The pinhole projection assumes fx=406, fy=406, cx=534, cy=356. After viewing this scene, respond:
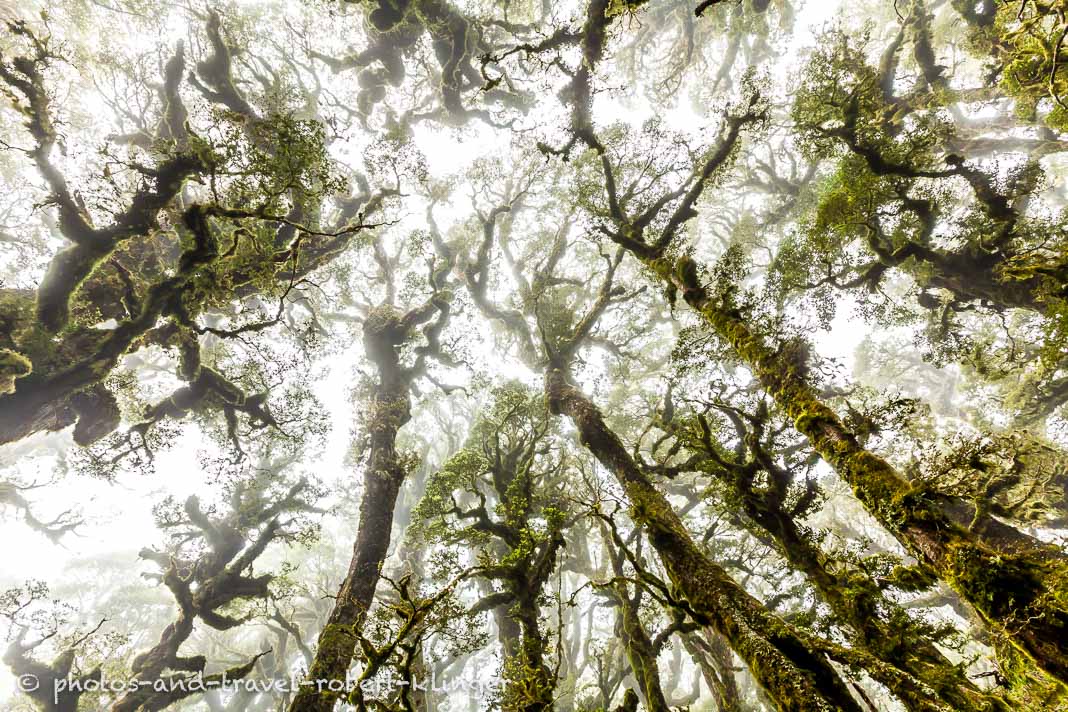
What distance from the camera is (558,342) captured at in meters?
16.3

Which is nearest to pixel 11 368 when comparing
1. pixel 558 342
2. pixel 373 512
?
pixel 373 512

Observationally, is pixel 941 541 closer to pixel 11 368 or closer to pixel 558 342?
pixel 558 342

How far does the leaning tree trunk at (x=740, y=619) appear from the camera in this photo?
506 cm

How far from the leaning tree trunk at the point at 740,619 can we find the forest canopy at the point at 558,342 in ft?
0.16

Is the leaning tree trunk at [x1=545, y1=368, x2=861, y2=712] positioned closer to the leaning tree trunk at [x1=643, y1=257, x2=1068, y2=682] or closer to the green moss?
the leaning tree trunk at [x1=643, y1=257, x2=1068, y2=682]

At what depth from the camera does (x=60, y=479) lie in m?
18.2

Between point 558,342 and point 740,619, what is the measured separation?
36.9 ft

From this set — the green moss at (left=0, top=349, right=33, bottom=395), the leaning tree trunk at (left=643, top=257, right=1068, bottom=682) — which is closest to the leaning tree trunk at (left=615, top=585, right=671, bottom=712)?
the leaning tree trunk at (left=643, top=257, right=1068, bottom=682)

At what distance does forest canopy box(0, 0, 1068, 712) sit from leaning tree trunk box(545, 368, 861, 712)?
5cm

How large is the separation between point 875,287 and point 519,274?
51.1ft

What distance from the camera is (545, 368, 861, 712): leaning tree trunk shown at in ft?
16.6

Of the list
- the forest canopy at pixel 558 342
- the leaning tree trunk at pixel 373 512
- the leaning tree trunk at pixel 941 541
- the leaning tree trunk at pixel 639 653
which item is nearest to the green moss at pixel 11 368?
the forest canopy at pixel 558 342

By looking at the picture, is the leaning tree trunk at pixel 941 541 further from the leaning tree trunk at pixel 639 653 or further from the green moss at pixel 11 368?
the green moss at pixel 11 368

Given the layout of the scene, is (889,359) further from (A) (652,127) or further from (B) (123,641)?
(B) (123,641)
